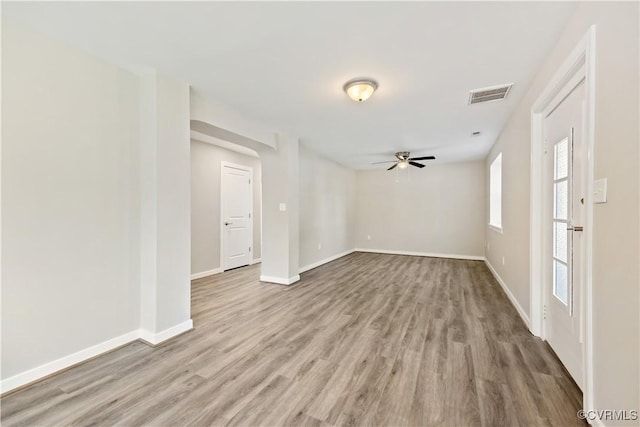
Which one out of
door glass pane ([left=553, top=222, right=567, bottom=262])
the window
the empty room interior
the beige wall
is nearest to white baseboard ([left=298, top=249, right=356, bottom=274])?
the empty room interior

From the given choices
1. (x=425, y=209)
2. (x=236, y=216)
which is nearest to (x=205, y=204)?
(x=236, y=216)

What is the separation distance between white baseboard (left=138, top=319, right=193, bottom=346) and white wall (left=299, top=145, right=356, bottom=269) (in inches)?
107

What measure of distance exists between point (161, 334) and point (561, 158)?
3.73m

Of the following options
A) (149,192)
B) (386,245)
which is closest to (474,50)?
(149,192)

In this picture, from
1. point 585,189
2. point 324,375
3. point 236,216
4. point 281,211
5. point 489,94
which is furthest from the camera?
point 236,216

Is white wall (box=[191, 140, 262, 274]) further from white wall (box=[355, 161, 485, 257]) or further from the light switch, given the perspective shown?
the light switch

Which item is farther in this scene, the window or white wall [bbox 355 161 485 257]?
white wall [bbox 355 161 485 257]

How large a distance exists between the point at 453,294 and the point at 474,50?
121 inches

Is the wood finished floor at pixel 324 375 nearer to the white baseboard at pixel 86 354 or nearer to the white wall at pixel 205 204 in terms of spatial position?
the white baseboard at pixel 86 354

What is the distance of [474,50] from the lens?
200 centimetres

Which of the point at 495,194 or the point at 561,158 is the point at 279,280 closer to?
the point at 561,158

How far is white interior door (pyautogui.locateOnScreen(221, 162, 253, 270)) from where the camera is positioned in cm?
525

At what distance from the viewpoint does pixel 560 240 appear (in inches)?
81.7

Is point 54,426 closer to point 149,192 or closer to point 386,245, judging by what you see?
point 149,192
